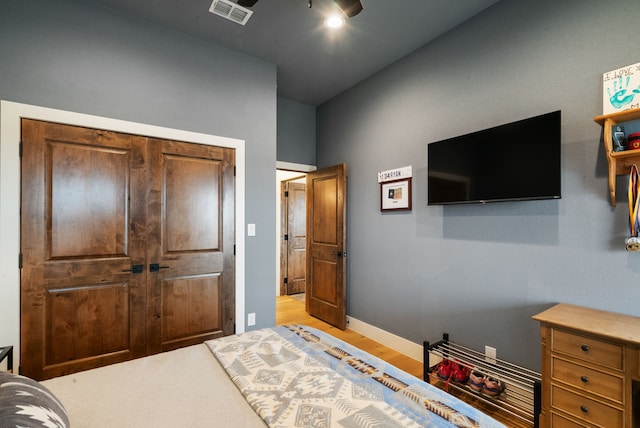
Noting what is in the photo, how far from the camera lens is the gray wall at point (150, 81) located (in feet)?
6.93

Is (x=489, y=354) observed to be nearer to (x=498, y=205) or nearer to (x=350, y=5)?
(x=498, y=205)

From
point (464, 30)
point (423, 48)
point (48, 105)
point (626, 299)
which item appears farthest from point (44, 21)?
point (626, 299)

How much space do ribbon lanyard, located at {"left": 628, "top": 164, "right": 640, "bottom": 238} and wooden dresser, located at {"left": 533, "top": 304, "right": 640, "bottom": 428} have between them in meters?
0.51

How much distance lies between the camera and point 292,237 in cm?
547

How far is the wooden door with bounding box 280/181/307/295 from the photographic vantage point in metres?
5.42

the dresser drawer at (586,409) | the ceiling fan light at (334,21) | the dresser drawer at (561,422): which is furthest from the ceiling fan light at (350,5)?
the dresser drawer at (561,422)

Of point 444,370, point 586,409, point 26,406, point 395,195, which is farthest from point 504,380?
point 26,406

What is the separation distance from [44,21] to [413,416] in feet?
10.9

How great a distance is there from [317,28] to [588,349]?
2928mm

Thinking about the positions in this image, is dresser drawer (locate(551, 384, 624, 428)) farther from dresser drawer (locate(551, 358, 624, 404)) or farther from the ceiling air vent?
the ceiling air vent

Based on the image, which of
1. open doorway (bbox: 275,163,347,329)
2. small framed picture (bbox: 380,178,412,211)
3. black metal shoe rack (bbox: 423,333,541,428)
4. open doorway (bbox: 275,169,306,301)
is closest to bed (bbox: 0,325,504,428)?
black metal shoe rack (bbox: 423,333,541,428)

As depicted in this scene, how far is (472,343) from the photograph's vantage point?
2459 mm

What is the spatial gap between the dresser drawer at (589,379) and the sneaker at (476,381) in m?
0.61

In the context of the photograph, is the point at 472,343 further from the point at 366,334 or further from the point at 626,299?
the point at 366,334
